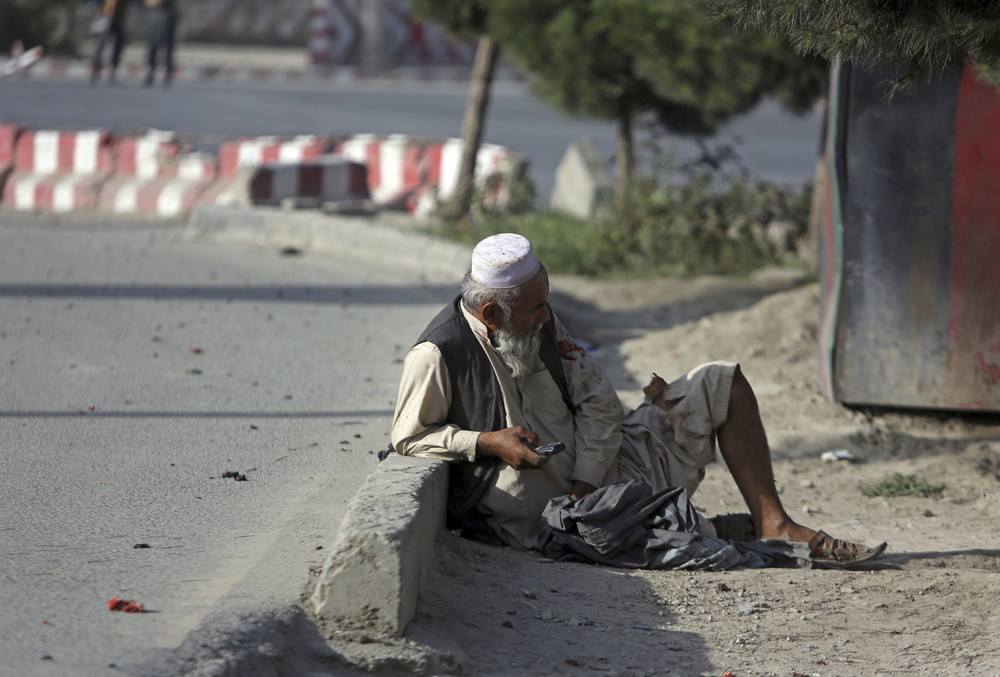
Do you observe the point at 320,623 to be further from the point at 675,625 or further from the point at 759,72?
the point at 759,72

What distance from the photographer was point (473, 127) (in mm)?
10242

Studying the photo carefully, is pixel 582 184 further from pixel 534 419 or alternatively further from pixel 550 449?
pixel 550 449

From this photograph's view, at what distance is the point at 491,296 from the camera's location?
3.35 meters

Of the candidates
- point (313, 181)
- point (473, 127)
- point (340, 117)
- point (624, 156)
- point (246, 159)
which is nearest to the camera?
point (624, 156)

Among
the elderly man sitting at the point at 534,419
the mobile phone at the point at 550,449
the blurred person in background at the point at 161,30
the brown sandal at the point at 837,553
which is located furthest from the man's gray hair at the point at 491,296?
the blurred person in background at the point at 161,30

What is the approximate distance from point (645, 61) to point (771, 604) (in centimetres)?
586

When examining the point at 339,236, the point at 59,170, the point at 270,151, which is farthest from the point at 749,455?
the point at 59,170

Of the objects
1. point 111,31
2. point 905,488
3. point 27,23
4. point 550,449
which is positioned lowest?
point 905,488

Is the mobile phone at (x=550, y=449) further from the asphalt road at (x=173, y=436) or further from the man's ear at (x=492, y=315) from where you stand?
the asphalt road at (x=173, y=436)

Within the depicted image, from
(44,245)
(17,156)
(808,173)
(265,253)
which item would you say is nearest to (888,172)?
(265,253)

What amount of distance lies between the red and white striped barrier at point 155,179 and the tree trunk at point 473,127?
8.82ft

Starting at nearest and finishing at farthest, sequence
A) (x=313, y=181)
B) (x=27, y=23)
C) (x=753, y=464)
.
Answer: (x=753, y=464), (x=313, y=181), (x=27, y=23)

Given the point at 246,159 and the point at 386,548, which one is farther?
the point at 246,159

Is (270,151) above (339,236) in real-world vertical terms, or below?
above
